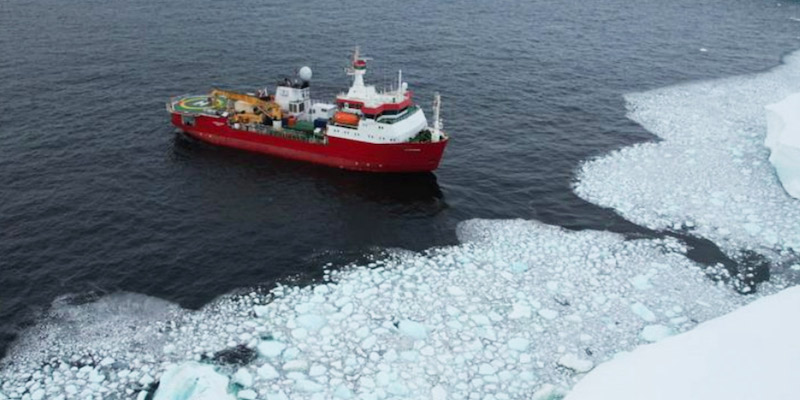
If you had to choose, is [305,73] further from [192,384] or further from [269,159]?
[192,384]

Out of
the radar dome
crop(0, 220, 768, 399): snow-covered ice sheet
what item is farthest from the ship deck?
crop(0, 220, 768, 399): snow-covered ice sheet

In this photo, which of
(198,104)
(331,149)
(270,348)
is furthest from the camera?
(198,104)

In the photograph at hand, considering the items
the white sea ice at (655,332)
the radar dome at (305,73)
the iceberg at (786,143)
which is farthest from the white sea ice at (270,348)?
the iceberg at (786,143)

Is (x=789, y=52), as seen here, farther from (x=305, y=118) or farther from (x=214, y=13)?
(x=214, y=13)

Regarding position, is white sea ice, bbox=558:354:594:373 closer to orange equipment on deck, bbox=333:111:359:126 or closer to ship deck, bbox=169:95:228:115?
orange equipment on deck, bbox=333:111:359:126

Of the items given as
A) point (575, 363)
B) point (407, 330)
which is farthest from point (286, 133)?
point (575, 363)

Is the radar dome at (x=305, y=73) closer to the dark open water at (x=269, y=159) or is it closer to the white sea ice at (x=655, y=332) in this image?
the dark open water at (x=269, y=159)
